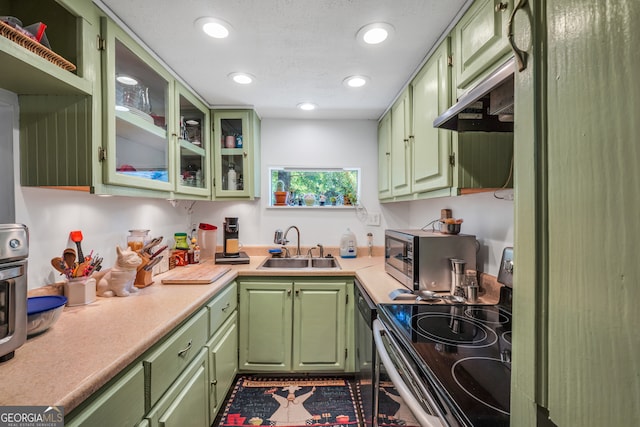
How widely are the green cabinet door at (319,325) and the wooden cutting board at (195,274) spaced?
0.58 meters

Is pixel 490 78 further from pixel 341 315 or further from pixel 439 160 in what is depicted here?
pixel 341 315

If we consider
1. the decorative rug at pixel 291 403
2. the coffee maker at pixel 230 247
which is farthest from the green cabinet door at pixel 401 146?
the decorative rug at pixel 291 403

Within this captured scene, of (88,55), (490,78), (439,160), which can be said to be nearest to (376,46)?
(439,160)

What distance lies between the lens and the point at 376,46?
1.50 metres

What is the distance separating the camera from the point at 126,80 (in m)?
1.40

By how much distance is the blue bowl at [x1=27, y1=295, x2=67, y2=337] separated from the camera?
93 centimetres

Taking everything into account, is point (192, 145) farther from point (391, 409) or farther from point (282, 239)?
point (391, 409)

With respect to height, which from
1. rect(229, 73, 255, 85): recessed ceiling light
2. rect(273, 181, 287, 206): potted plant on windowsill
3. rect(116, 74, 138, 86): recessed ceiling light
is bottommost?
rect(273, 181, 287, 206): potted plant on windowsill

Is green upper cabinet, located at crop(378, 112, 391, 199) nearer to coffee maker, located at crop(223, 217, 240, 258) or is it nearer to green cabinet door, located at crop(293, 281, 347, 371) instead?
green cabinet door, located at crop(293, 281, 347, 371)

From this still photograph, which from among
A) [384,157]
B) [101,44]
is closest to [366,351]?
[384,157]

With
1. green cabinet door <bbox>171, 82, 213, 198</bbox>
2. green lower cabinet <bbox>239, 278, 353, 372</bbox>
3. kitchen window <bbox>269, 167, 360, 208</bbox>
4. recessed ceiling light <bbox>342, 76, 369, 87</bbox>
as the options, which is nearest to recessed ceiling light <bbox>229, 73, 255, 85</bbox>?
green cabinet door <bbox>171, 82, 213, 198</bbox>

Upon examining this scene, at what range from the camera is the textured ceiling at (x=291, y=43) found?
4.06 feet

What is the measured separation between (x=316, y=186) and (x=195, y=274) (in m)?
1.44

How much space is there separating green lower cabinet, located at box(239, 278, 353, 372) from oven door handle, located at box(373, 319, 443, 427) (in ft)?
2.67
